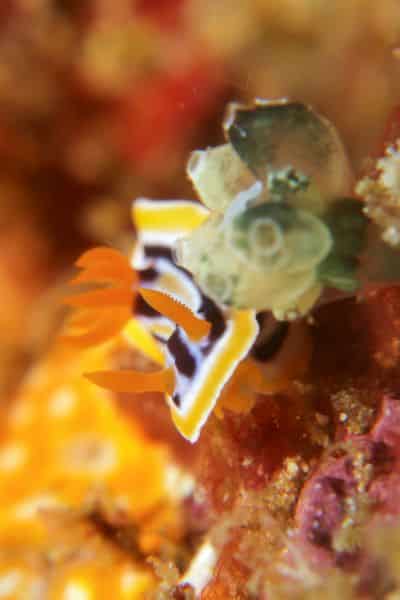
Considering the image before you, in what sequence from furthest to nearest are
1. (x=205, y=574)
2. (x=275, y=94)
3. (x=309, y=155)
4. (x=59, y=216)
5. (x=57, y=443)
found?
(x=59, y=216), (x=275, y=94), (x=57, y=443), (x=205, y=574), (x=309, y=155)

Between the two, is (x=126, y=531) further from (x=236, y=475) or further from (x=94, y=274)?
(x=94, y=274)

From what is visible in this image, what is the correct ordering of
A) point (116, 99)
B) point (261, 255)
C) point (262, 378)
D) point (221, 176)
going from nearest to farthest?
point (261, 255) → point (221, 176) → point (262, 378) → point (116, 99)

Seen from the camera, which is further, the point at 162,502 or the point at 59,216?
the point at 59,216

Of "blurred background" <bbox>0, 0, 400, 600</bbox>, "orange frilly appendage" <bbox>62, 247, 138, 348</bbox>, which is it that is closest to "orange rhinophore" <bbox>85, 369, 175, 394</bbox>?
"orange frilly appendage" <bbox>62, 247, 138, 348</bbox>

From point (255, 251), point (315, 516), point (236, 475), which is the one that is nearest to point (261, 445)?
point (236, 475)

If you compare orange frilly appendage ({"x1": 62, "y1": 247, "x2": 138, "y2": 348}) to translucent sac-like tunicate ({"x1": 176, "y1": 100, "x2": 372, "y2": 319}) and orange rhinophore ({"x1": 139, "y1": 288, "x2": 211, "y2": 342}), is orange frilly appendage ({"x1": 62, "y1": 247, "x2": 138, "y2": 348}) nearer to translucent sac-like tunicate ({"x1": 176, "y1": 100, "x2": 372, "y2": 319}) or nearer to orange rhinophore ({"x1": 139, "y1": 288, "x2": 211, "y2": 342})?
orange rhinophore ({"x1": 139, "y1": 288, "x2": 211, "y2": 342})

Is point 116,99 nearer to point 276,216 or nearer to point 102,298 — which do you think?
point 102,298

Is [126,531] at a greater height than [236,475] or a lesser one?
lesser

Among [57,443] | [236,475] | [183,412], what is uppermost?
[183,412]

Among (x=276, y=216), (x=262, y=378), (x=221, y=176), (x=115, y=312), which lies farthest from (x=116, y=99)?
(x=276, y=216)
